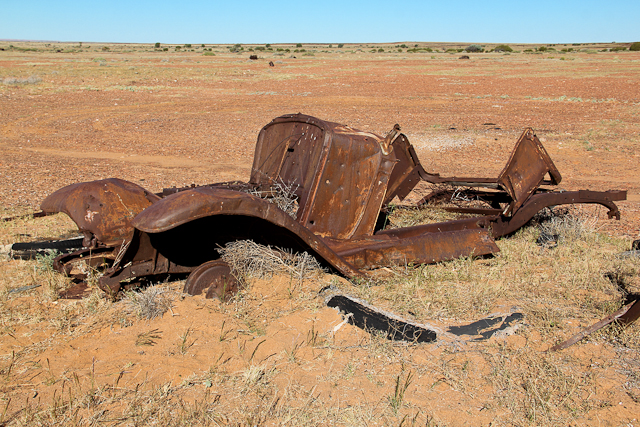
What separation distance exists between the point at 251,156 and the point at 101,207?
26.3ft

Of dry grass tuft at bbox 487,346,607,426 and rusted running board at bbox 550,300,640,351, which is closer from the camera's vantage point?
dry grass tuft at bbox 487,346,607,426

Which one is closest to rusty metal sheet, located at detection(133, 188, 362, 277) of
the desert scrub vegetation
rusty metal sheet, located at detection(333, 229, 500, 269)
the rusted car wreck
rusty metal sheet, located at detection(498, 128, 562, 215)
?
the rusted car wreck

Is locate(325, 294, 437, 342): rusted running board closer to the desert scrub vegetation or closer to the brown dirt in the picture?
the brown dirt

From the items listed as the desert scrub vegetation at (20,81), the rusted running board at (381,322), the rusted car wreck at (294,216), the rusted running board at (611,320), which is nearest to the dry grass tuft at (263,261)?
the rusted car wreck at (294,216)

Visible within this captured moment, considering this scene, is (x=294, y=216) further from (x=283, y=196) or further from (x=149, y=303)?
(x=149, y=303)

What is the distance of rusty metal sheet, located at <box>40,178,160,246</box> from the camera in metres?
Result: 3.59

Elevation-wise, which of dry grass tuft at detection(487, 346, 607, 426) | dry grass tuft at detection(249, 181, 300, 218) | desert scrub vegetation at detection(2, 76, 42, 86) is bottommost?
dry grass tuft at detection(487, 346, 607, 426)

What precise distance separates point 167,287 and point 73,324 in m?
0.70

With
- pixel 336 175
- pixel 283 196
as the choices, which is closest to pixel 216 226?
pixel 283 196

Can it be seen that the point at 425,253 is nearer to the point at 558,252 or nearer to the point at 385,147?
the point at 385,147

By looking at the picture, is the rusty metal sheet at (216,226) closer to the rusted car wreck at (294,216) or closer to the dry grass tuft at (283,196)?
the rusted car wreck at (294,216)

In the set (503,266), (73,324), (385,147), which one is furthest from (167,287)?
(503,266)

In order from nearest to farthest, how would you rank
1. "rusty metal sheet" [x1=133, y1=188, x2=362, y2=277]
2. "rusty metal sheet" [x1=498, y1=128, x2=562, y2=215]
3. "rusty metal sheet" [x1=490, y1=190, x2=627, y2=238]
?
"rusty metal sheet" [x1=133, y1=188, x2=362, y2=277]
"rusty metal sheet" [x1=498, y1=128, x2=562, y2=215]
"rusty metal sheet" [x1=490, y1=190, x2=627, y2=238]

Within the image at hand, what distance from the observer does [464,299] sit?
3873 mm
